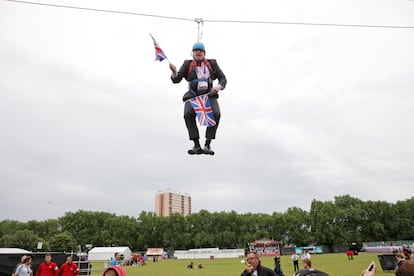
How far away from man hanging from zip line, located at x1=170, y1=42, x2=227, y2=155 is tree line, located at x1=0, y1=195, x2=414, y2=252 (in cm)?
8747

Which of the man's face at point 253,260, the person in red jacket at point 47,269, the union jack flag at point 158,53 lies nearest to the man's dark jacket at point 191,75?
the union jack flag at point 158,53

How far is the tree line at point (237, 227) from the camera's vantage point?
289 ft

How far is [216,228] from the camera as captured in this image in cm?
9694

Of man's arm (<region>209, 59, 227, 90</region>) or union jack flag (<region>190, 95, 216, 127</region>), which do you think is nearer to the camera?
union jack flag (<region>190, 95, 216, 127</region>)

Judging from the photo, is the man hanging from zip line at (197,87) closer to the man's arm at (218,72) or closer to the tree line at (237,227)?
the man's arm at (218,72)

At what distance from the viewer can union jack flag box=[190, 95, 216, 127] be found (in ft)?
25.6

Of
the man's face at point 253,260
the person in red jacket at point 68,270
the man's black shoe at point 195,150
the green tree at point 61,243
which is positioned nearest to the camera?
the man's face at point 253,260

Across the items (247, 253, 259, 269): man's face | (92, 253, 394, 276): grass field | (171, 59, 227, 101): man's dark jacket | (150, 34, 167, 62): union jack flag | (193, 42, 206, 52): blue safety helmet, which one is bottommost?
(92, 253, 394, 276): grass field

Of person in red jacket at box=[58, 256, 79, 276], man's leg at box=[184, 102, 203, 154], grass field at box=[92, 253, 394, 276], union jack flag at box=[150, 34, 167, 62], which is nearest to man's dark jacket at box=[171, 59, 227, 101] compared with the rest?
man's leg at box=[184, 102, 203, 154]

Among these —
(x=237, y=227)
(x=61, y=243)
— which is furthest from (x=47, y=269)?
(x=237, y=227)

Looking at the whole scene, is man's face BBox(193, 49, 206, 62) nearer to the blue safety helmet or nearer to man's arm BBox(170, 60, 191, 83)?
the blue safety helmet

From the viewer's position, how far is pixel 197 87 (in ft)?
26.4

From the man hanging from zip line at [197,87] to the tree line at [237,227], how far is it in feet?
287

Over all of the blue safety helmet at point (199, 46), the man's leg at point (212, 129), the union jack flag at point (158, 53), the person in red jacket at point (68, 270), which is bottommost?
the person in red jacket at point (68, 270)
